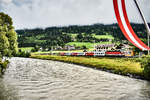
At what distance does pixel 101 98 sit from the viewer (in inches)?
547

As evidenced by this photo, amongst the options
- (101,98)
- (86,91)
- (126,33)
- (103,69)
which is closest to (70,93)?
(86,91)

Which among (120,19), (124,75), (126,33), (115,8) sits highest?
(115,8)

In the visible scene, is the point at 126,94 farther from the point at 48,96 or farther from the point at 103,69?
the point at 103,69

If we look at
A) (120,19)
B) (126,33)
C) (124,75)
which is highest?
(120,19)

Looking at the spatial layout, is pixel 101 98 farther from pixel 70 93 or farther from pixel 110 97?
pixel 70 93

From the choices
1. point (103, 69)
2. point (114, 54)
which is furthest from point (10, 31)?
point (114, 54)

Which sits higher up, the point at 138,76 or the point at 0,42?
the point at 0,42

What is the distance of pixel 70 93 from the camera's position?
15.4m

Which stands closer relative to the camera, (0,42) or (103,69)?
(0,42)

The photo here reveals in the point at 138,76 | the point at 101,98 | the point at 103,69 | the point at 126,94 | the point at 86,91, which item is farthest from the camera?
the point at 103,69

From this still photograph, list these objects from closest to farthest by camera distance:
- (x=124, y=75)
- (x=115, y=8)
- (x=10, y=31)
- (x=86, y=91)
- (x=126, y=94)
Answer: (x=115, y=8), (x=126, y=94), (x=86, y=91), (x=124, y=75), (x=10, y=31)

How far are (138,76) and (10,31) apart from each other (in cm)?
2167

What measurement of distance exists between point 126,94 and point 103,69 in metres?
17.4

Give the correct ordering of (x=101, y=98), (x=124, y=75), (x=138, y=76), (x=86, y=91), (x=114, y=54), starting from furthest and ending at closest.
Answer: (x=114, y=54)
(x=124, y=75)
(x=138, y=76)
(x=86, y=91)
(x=101, y=98)
